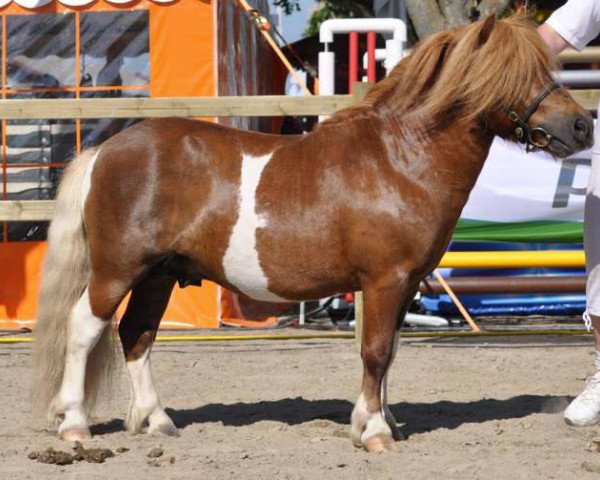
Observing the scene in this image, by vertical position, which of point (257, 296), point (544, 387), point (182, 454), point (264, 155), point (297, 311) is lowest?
point (297, 311)

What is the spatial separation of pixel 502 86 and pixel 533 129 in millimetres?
216

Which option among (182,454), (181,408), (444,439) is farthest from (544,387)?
(182,454)

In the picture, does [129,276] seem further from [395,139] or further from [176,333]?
[176,333]

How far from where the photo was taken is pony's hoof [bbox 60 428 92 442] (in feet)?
15.6

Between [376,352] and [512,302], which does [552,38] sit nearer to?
[376,352]

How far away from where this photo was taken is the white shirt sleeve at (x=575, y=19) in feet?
15.9

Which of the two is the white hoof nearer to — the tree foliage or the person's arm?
the person's arm

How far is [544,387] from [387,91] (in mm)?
2217

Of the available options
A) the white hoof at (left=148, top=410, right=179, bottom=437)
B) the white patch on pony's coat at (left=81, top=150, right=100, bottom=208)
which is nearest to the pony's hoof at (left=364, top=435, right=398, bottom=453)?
the white hoof at (left=148, top=410, right=179, bottom=437)

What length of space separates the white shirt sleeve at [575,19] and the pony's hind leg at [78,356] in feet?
7.41

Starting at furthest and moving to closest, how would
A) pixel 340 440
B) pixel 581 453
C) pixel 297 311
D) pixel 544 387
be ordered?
pixel 297 311 < pixel 544 387 < pixel 340 440 < pixel 581 453

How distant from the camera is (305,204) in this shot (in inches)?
182

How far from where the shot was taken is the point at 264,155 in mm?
4781

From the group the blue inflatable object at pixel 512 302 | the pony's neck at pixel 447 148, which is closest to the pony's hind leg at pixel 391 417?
the pony's neck at pixel 447 148
